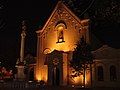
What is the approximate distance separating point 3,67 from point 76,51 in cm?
3424

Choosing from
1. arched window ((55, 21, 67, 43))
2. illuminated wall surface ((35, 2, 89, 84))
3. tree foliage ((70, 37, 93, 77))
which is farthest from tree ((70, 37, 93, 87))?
arched window ((55, 21, 67, 43))

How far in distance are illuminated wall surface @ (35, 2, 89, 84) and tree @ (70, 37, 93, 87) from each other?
263cm

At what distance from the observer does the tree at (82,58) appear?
3530cm

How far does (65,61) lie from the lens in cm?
4000

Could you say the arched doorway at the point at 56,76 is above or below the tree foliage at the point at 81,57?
below

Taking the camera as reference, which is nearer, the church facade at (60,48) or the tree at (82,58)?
the tree at (82,58)

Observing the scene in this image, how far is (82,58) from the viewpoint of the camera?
1387 inches

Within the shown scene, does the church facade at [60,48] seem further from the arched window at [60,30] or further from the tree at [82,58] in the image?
the tree at [82,58]

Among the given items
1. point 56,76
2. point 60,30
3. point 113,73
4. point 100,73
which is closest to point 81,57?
point 100,73

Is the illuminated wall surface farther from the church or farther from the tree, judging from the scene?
the tree

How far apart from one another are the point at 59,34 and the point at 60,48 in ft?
8.51

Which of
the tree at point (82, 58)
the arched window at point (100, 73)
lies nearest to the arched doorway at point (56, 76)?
the tree at point (82, 58)

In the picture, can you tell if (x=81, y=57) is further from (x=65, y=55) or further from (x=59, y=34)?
(x=59, y=34)

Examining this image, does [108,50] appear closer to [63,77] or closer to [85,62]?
[85,62]
